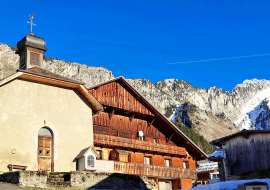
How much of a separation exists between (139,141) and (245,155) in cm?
1517

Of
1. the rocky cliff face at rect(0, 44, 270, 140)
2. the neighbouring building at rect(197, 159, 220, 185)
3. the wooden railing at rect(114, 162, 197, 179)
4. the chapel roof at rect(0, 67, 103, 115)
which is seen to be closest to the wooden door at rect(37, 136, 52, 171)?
the chapel roof at rect(0, 67, 103, 115)

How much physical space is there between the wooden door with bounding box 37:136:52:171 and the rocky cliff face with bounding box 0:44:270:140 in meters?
103

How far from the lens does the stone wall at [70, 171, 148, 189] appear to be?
2336 centimetres


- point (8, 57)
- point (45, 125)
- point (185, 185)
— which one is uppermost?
point (8, 57)

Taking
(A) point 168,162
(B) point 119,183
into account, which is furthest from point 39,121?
(A) point 168,162

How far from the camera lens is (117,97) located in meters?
41.0

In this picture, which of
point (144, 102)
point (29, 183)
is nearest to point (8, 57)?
point (144, 102)

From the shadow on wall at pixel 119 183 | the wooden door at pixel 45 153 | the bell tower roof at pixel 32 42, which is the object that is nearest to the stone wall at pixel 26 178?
the shadow on wall at pixel 119 183

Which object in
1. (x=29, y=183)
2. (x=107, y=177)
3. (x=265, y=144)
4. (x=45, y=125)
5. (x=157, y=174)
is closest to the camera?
(x=29, y=183)

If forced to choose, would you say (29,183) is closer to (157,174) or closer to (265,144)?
(265,144)

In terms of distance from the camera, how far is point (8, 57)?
463ft

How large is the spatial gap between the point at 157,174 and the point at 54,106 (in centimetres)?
1504

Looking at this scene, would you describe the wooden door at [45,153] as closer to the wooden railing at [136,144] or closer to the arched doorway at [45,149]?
the arched doorway at [45,149]

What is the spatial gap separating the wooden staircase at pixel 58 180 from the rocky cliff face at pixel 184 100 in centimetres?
10919
